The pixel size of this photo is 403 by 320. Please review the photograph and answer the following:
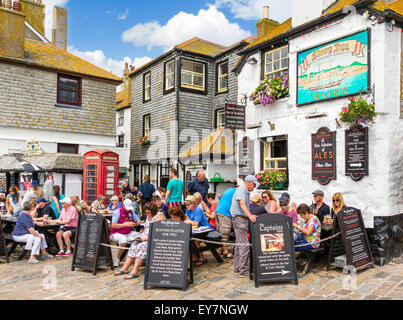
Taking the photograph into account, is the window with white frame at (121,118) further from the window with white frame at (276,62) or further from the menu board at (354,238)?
the menu board at (354,238)

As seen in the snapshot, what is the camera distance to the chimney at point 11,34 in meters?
16.0

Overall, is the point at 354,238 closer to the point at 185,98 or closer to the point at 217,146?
the point at 217,146


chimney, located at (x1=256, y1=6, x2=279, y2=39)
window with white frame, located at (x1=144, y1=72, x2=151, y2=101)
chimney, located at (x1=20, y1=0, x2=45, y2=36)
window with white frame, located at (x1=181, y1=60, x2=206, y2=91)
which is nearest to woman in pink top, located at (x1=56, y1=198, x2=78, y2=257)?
chimney, located at (x1=256, y1=6, x2=279, y2=39)

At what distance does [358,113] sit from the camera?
7406 mm

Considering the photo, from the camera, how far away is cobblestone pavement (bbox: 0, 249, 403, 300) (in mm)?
5461

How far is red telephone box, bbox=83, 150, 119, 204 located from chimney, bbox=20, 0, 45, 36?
1103 cm

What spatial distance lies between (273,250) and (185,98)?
1265 centimetres

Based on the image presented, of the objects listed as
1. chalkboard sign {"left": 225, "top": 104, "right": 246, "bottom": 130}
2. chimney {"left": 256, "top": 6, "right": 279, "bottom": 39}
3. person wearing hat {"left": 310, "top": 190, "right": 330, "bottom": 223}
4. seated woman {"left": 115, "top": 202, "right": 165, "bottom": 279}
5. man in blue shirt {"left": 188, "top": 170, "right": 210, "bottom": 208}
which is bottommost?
seated woman {"left": 115, "top": 202, "right": 165, "bottom": 279}

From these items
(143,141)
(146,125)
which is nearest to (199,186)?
(143,141)

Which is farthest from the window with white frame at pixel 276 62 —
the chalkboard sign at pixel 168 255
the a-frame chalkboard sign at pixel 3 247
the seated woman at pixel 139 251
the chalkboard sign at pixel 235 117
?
the a-frame chalkboard sign at pixel 3 247

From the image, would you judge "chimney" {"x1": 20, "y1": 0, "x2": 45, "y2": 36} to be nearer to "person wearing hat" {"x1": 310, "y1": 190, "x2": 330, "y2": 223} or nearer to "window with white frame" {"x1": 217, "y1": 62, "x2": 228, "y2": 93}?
"window with white frame" {"x1": 217, "y1": 62, "x2": 228, "y2": 93}

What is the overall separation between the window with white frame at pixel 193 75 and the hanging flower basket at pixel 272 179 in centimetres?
891
